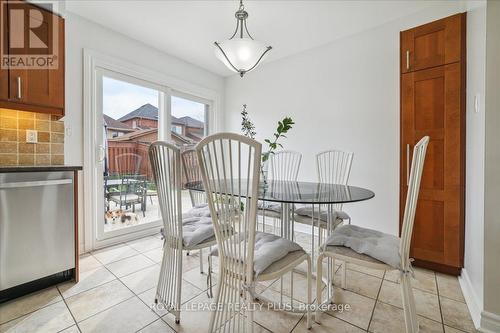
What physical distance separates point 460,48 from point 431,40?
234 mm

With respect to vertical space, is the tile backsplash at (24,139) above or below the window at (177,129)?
below

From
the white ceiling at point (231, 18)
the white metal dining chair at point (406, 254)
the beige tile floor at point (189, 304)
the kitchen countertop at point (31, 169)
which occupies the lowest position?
the beige tile floor at point (189, 304)

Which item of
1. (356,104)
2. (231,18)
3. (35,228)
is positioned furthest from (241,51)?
(35,228)

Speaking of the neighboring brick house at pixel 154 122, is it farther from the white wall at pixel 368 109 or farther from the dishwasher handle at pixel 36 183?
the dishwasher handle at pixel 36 183

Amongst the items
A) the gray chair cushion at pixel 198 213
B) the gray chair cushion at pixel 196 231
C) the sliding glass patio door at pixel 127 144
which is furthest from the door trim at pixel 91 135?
the gray chair cushion at pixel 196 231

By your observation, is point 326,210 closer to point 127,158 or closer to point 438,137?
point 438,137

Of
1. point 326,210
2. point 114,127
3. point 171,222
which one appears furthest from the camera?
point 114,127

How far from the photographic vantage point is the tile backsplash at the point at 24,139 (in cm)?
196

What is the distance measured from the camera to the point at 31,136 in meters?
2.07

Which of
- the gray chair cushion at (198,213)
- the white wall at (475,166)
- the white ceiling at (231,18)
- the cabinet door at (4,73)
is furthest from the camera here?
the white ceiling at (231,18)

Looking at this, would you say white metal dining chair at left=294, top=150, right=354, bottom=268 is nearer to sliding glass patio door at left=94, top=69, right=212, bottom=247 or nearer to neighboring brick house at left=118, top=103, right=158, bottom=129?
sliding glass patio door at left=94, top=69, right=212, bottom=247

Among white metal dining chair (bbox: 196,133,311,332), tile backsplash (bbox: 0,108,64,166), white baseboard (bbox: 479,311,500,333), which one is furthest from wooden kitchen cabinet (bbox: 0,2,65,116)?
white baseboard (bbox: 479,311,500,333)

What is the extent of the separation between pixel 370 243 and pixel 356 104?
193 centimetres

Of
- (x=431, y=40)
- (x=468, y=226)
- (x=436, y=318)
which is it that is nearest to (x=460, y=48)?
(x=431, y=40)
